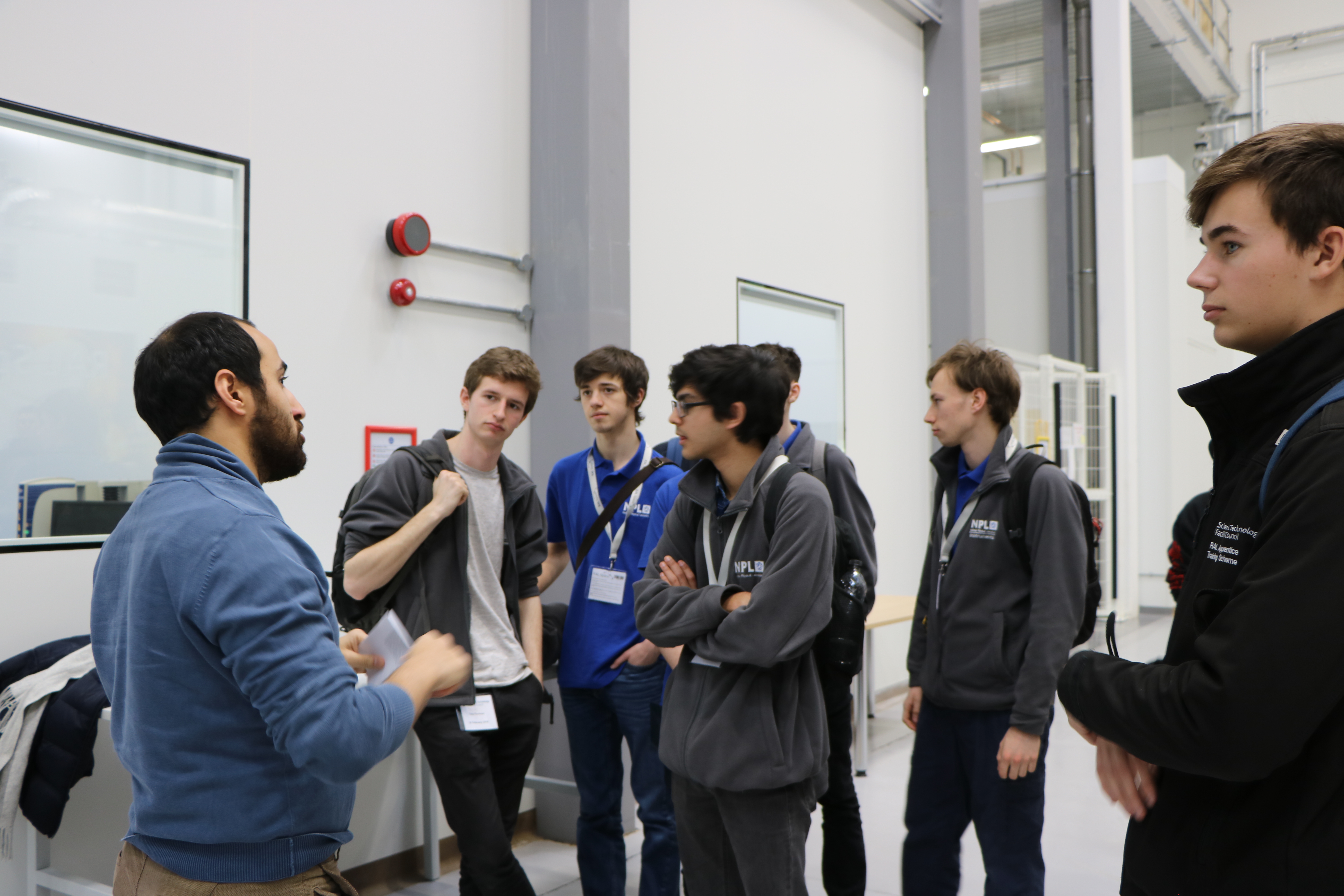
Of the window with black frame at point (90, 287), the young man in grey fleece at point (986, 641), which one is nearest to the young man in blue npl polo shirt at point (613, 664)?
the young man in grey fleece at point (986, 641)

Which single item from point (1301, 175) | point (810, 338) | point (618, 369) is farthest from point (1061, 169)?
point (1301, 175)

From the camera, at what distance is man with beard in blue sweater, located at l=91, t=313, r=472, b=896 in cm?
121

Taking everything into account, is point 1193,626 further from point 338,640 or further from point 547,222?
point 547,222

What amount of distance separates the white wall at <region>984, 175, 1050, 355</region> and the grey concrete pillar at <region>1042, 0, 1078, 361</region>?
221 millimetres

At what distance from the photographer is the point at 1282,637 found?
95 centimetres

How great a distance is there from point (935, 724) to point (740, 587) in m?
0.84

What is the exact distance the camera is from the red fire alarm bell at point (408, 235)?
336 centimetres

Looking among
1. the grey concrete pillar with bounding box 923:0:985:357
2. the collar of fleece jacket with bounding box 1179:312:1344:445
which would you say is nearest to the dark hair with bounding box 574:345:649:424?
the collar of fleece jacket with bounding box 1179:312:1344:445

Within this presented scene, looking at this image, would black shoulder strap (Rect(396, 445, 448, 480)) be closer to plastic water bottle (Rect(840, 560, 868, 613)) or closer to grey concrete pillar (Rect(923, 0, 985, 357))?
plastic water bottle (Rect(840, 560, 868, 613))

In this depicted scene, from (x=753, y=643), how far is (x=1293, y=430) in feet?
3.35

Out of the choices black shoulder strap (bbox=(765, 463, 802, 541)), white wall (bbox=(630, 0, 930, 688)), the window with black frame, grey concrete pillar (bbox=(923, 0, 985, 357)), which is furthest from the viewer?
grey concrete pillar (bbox=(923, 0, 985, 357))

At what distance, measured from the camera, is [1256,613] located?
0.97 m

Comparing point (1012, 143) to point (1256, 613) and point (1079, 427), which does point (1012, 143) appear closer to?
point (1079, 427)

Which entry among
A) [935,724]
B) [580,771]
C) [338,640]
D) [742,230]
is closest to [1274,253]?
[338,640]
